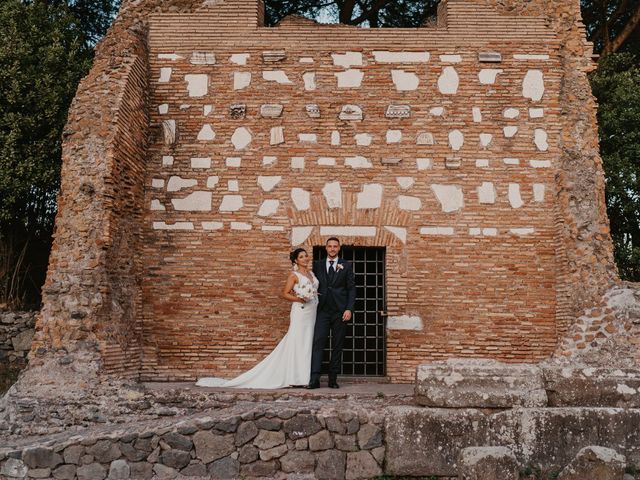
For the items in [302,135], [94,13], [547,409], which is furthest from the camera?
[94,13]

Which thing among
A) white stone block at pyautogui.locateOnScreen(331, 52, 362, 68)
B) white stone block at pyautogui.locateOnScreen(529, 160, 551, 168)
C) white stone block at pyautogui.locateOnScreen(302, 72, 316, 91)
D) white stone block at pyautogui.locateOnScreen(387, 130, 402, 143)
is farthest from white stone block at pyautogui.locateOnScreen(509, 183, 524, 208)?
white stone block at pyautogui.locateOnScreen(302, 72, 316, 91)

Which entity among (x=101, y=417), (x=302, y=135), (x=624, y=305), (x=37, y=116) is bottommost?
(x=101, y=417)

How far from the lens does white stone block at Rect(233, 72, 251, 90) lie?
1045 centimetres

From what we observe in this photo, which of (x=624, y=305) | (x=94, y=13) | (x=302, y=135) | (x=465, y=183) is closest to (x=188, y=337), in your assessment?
(x=302, y=135)

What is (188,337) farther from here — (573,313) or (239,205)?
(573,313)

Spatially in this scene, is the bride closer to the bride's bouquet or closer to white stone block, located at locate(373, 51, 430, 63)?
the bride's bouquet

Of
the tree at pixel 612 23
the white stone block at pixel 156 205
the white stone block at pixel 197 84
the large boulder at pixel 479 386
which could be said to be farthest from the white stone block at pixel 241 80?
the tree at pixel 612 23

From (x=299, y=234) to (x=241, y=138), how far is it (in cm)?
179

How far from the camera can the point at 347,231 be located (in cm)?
1003

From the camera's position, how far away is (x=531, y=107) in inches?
407

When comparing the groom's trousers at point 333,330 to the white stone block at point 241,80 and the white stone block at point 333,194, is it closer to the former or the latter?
the white stone block at point 333,194

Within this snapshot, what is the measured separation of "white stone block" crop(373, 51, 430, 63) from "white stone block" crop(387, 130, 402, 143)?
118 centimetres

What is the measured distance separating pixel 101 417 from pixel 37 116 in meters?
7.11

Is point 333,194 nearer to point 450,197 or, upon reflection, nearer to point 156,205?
point 450,197
